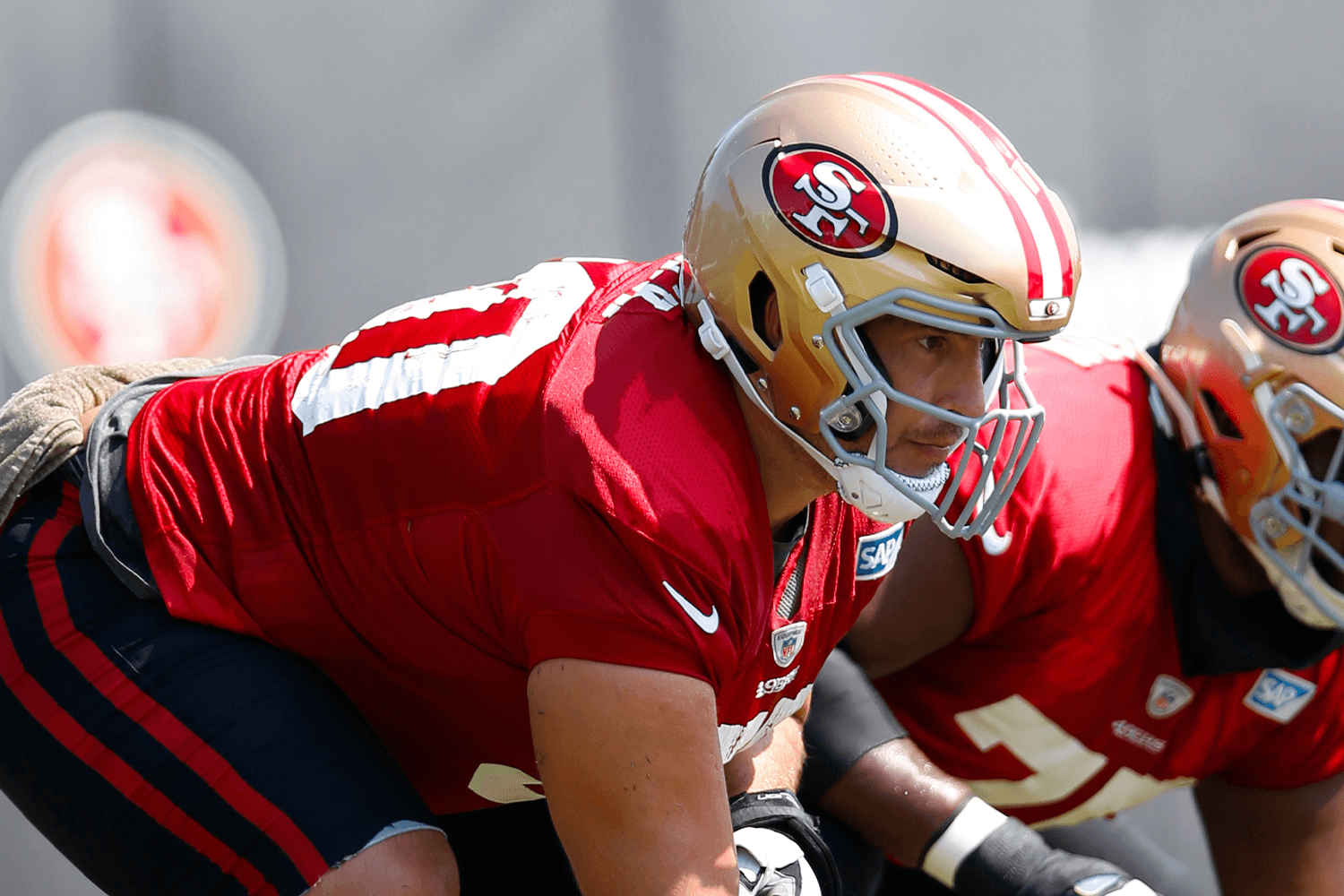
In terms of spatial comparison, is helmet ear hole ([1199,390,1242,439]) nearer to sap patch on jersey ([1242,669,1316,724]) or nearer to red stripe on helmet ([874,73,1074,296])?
sap patch on jersey ([1242,669,1316,724])

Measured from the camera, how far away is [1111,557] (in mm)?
1656

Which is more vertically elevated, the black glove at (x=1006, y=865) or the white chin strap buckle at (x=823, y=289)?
the white chin strap buckle at (x=823, y=289)

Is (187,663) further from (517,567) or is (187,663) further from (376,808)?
(517,567)

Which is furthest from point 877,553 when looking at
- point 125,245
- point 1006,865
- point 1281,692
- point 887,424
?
point 125,245

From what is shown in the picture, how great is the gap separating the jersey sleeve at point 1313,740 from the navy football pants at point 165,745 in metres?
1.18

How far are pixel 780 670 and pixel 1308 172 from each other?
185 cm

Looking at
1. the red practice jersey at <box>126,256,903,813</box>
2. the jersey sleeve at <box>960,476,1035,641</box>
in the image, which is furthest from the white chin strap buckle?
the jersey sleeve at <box>960,476,1035,641</box>

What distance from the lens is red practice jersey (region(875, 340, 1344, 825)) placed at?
1622mm

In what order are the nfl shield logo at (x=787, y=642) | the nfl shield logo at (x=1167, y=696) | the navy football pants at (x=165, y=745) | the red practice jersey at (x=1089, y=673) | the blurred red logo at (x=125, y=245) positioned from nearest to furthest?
the navy football pants at (x=165, y=745) → the nfl shield logo at (x=787, y=642) → the red practice jersey at (x=1089, y=673) → the nfl shield logo at (x=1167, y=696) → the blurred red logo at (x=125, y=245)

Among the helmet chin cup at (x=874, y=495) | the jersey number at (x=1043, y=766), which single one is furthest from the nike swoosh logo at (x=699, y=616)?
the jersey number at (x=1043, y=766)

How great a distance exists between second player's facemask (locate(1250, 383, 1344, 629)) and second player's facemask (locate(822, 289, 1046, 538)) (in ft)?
1.68

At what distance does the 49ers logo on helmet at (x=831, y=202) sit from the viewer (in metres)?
1.12

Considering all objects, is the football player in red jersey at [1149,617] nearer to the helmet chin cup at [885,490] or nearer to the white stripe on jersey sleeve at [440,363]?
the helmet chin cup at [885,490]

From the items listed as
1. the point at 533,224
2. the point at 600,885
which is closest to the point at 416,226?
the point at 533,224
